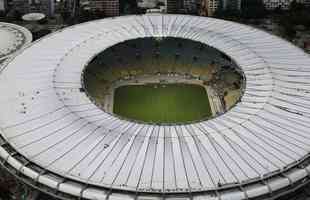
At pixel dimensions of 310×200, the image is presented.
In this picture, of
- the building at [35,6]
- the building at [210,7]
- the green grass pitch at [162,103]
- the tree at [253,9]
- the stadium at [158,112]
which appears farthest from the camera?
the building at [35,6]

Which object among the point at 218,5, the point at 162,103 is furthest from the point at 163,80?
the point at 218,5

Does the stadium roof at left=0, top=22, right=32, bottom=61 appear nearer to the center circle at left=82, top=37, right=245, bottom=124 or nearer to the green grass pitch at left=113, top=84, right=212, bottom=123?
the center circle at left=82, top=37, right=245, bottom=124

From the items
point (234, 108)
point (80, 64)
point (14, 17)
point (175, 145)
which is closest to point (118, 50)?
point (80, 64)

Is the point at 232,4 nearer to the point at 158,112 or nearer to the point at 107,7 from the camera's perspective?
the point at 107,7

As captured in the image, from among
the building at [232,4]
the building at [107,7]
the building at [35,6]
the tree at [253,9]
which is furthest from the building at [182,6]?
the building at [35,6]

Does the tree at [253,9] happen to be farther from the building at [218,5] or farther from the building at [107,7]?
the building at [107,7]

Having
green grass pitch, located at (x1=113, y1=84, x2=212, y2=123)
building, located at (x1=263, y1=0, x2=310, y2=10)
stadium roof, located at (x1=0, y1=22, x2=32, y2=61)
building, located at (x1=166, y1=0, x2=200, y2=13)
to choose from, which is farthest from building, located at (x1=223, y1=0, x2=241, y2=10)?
stadium roof, located at (x1=0, y1=22, x2=32, y2=61)
